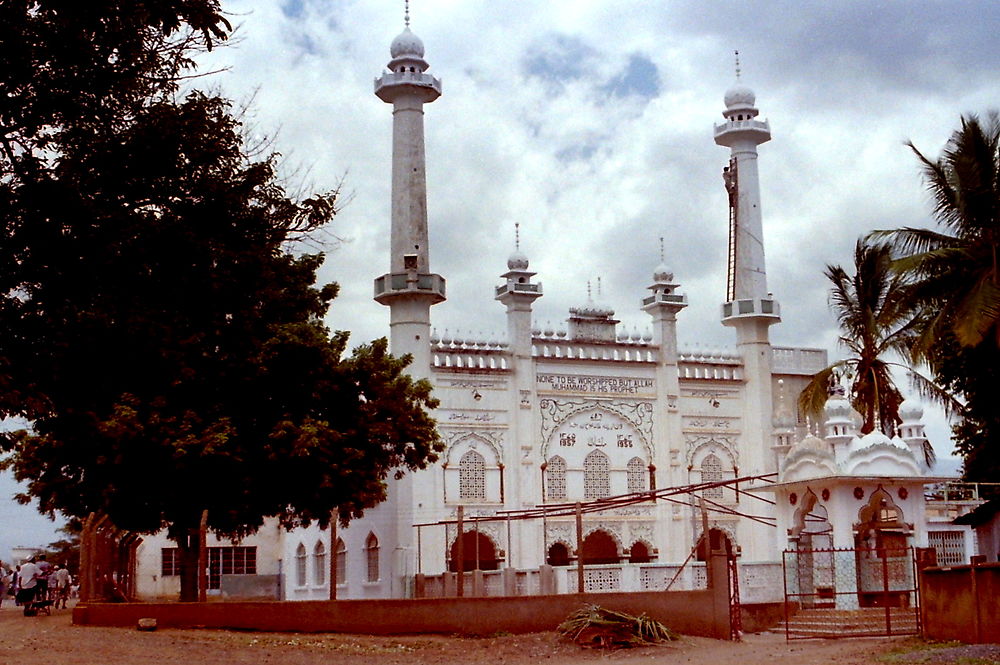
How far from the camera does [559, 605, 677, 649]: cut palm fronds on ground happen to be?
15289mm

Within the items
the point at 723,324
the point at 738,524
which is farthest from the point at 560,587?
the point at 723,324

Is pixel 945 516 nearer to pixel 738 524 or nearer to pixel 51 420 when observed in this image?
pixel 738 524

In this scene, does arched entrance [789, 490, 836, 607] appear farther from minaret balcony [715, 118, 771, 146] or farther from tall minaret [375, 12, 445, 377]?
minaret balcony [715, 118, 771, 146]

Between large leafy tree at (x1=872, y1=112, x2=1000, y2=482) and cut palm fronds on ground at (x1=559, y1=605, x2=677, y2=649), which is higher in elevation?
large leafy tree at (x1=872, y1=112, x2=1000, y2=482)

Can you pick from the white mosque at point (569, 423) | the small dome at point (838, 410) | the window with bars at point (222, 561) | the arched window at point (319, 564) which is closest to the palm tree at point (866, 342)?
the white mosque at point (569, 423)

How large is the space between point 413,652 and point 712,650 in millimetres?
3639

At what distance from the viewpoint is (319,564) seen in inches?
1137

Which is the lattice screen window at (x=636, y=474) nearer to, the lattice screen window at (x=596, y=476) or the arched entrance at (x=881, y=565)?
the lattice screen window at (x=596, y=476)

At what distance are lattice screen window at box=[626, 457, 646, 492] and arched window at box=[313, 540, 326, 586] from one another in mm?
7183

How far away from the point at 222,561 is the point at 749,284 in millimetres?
16003

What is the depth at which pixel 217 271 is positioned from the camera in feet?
45.7

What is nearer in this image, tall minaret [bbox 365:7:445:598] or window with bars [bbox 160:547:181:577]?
tall minaret [bbox 365:7:445:598]

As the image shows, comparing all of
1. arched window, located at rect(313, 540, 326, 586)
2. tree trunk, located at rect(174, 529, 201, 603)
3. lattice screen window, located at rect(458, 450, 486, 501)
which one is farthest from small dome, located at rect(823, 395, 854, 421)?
arched window, located at rect(313, 540, 326, 586)

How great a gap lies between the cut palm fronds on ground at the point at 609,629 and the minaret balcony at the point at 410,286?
38.7ft
